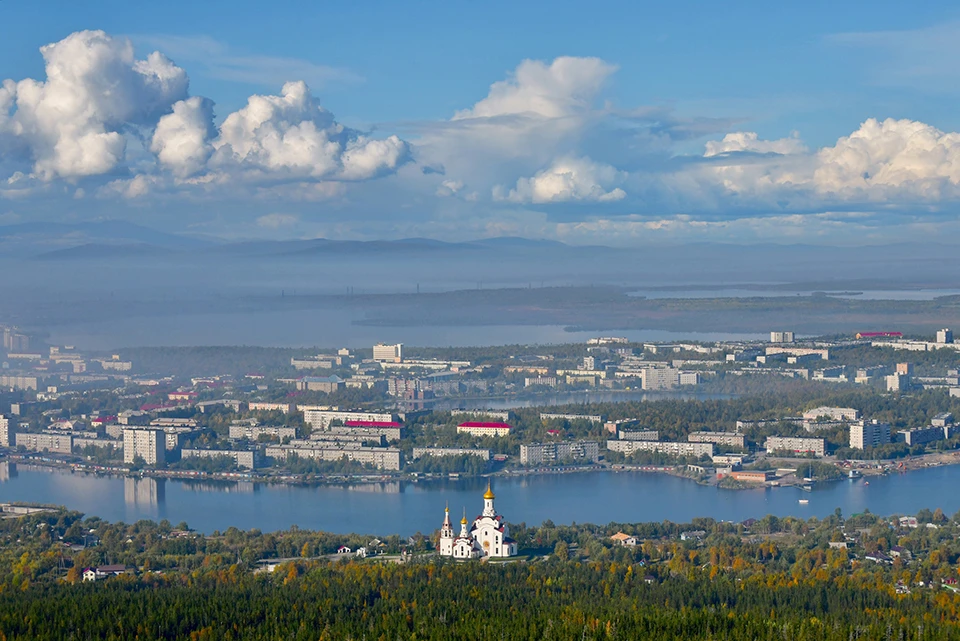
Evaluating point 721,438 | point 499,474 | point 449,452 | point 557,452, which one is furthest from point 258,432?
point 721,438

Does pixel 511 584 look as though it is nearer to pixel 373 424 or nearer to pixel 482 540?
pixel 482 540

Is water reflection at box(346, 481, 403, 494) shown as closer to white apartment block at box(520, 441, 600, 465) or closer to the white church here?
white apartment block at box(520, 441, 600, 465)

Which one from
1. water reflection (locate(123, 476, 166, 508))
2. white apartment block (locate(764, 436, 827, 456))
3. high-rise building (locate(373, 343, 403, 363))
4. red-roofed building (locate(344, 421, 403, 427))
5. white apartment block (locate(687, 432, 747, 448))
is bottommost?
water reflection (locate(123, 476, 166, 508))

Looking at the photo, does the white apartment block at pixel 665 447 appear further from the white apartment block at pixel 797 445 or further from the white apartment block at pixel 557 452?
the white apartment block at pixel 797 445

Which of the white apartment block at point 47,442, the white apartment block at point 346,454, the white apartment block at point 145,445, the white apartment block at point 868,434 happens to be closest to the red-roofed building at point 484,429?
the white apartment block at point 346,454

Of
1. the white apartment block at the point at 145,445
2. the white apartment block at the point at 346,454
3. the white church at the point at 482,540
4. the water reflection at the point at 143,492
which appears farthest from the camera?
the white apartment block at the point at 145,445

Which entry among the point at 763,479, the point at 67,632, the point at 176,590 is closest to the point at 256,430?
the point at 763,479

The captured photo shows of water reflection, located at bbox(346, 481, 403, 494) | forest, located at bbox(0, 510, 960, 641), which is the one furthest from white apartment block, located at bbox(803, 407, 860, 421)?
forest, located at bbox(0, 510, 960, 641)
